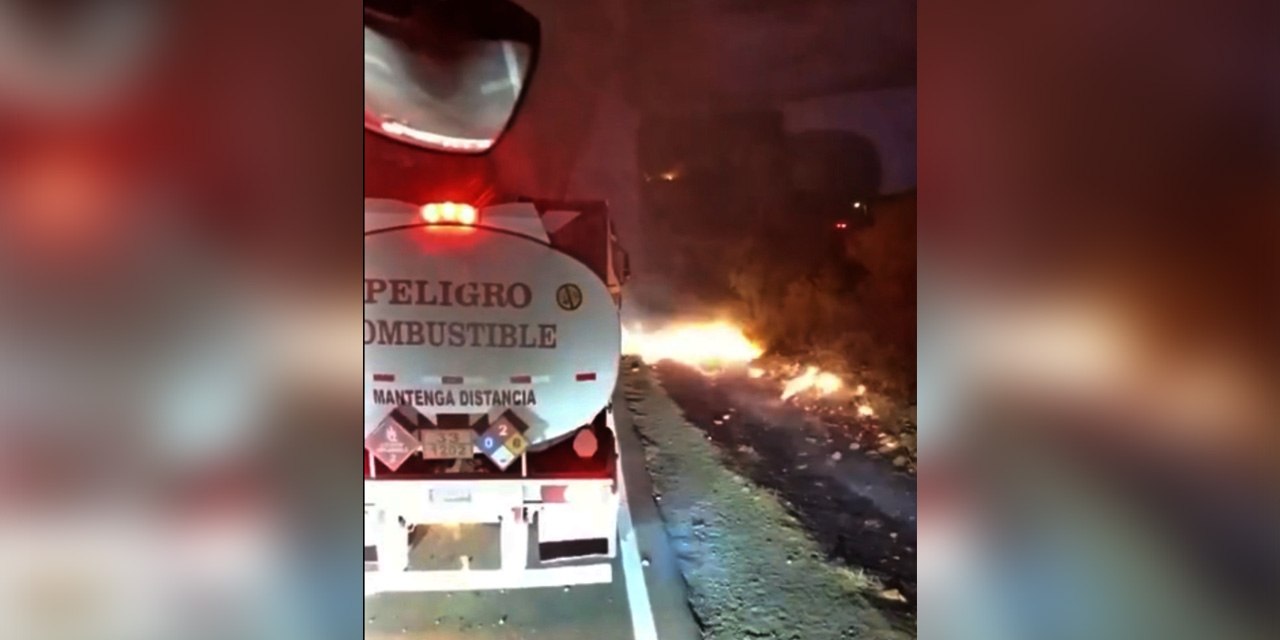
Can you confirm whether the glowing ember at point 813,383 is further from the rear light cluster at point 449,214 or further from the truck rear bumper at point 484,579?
the rear light cluster at point 449,214

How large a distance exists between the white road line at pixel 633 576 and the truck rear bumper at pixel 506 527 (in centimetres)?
1

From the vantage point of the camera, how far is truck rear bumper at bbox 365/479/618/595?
35.0 inches

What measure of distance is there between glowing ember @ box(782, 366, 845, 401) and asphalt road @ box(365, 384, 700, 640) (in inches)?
8.3

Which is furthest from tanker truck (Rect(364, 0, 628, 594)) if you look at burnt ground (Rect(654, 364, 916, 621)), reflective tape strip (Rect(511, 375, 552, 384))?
burnt ground (Rect(654, 364, 916, 621))

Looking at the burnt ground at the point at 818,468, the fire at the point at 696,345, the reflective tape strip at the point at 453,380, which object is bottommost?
the burnt ground at the point at 818,468

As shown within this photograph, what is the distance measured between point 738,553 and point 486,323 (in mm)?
423

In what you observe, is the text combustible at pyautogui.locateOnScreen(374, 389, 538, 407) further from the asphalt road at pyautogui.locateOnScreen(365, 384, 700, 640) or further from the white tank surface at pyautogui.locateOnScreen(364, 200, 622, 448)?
the asphalt road at pyautogui.locateOnScreen(365, 384, 700, 640)

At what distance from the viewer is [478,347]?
90cm

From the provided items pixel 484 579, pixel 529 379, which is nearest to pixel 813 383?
pixel 529 379

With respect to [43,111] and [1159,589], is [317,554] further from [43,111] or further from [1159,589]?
[1159,589]

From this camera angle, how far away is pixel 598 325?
36.8 inches

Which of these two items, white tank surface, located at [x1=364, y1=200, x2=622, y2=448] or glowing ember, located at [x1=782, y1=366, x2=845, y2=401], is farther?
glowing ember, located at [x1=782, y1=366, x2=845, y2=401]

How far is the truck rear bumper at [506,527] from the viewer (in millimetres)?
889

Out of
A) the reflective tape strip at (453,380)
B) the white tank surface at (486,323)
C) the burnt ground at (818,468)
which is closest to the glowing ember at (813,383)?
the burnt ground at (818,468)
